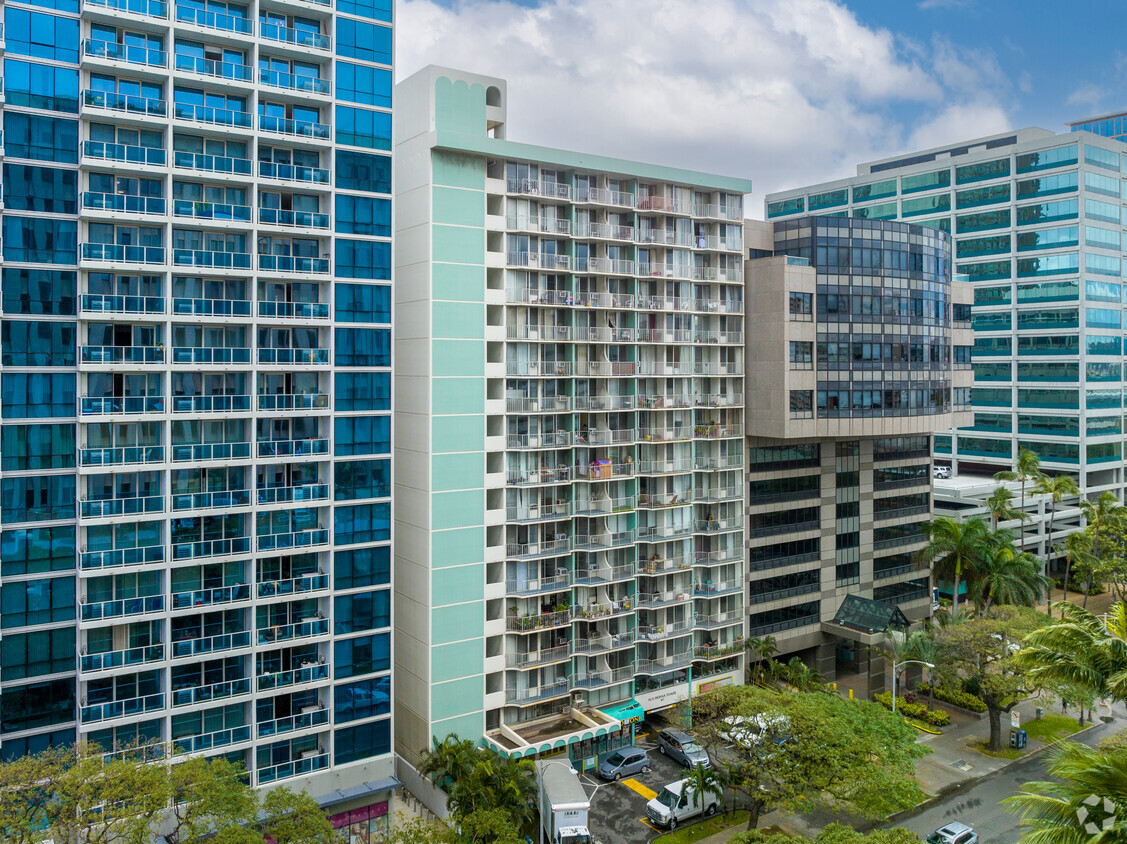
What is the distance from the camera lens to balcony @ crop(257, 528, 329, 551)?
42125 millimetres

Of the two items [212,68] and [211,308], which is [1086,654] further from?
[212,68]

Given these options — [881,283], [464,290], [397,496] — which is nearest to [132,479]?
[397,496]

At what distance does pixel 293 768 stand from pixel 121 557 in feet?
45.6

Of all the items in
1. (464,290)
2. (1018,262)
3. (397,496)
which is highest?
(1018,262)

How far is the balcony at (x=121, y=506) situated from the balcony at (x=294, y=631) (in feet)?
26.8

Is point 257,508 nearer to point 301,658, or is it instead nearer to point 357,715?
point 301,658

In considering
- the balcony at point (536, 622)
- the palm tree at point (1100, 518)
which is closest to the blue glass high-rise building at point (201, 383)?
the balcony at point (536, 622)

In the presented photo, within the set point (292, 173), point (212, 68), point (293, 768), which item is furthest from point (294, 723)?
point (212, 68)

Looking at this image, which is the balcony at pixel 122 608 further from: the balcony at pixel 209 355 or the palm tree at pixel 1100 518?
the palm tree at pixel 1100 518

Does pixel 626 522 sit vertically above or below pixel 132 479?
below

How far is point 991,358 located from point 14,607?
9927 cm

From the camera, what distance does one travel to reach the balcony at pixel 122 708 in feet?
123

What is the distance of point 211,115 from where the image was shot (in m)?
40.9

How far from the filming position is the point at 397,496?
49.9m
